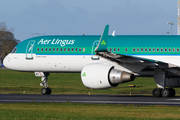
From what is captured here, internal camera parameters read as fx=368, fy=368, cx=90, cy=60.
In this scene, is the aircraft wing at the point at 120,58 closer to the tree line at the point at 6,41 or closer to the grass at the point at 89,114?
the grass at the point at 89,114

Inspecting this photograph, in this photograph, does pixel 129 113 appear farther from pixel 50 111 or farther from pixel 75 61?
pixel 75 61

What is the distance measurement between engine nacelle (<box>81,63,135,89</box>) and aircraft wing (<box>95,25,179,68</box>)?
893 mm

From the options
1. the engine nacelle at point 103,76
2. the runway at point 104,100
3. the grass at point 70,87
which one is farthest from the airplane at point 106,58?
the grass at point 70,87

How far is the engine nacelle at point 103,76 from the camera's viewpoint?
25766 mm

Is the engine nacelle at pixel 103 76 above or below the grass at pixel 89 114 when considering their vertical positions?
above

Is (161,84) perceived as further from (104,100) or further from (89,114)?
(89,114)

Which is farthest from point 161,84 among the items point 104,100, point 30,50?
point 30,50

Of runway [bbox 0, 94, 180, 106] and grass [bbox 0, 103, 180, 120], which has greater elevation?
runway [bbox 0, 94, 180, 106]

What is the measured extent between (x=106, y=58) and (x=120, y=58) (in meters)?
1.05

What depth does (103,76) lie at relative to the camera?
85.1ft

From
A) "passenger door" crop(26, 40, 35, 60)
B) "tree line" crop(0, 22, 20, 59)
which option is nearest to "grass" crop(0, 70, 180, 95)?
"passenger door" crop(26, 40, 35, 60)

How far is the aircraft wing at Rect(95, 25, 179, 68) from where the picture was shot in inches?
948

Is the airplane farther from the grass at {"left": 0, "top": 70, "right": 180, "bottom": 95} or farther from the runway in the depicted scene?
the grass at {"left": 0, "top": 70, "right": 180, "bottom": 95}

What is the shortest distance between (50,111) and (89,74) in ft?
29.0
